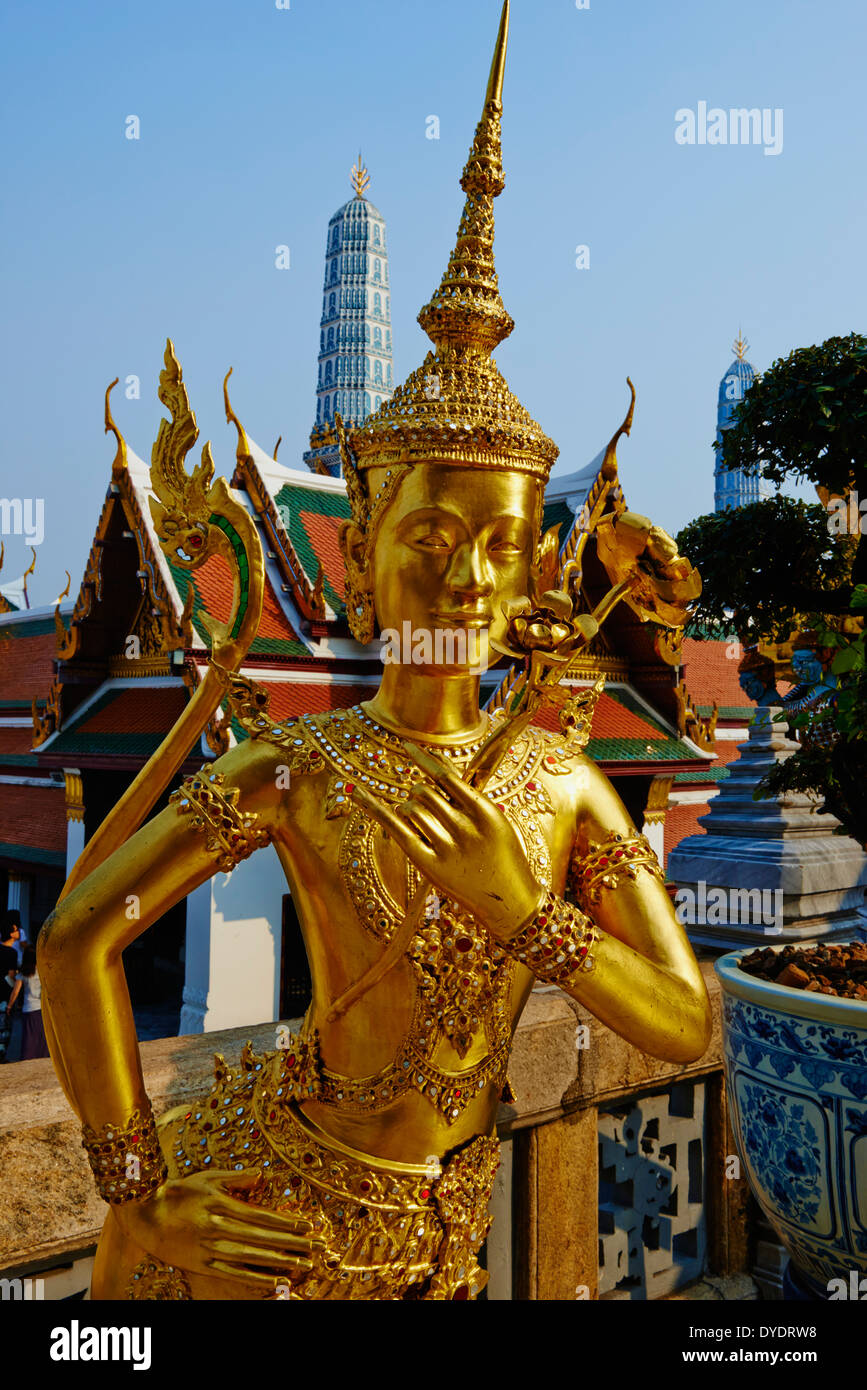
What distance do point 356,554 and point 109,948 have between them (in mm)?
831

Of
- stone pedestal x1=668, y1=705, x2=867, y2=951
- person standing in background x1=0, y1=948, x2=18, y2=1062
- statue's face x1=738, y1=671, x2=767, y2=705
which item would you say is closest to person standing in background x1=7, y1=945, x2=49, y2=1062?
person standing in background x1=0, y1=948, x2=18, y2=1062

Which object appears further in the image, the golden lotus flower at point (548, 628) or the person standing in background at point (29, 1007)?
the person standing in background at point (29, 1007)

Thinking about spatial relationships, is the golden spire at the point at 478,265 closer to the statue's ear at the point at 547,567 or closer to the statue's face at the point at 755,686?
the statue's ear at the point at 547,567

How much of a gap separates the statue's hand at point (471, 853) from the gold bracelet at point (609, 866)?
0.34 m

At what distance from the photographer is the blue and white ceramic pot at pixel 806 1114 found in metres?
2.15

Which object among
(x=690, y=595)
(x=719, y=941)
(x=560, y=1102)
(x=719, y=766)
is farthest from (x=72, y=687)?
(x=690, y=595)

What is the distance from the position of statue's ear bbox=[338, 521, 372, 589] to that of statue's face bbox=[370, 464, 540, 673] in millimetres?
89

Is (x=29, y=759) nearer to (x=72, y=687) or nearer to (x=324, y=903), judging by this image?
(x=72, y=687)

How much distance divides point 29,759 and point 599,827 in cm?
1440

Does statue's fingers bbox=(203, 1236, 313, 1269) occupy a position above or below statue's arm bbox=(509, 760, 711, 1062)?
below

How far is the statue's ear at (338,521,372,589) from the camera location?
1948 millimetres

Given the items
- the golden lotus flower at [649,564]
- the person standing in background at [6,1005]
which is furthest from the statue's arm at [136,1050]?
the person standing in background at [6,1005]

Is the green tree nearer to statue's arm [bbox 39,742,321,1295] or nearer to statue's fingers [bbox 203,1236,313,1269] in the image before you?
statue's arm [bbox 39,742,321,1295]
